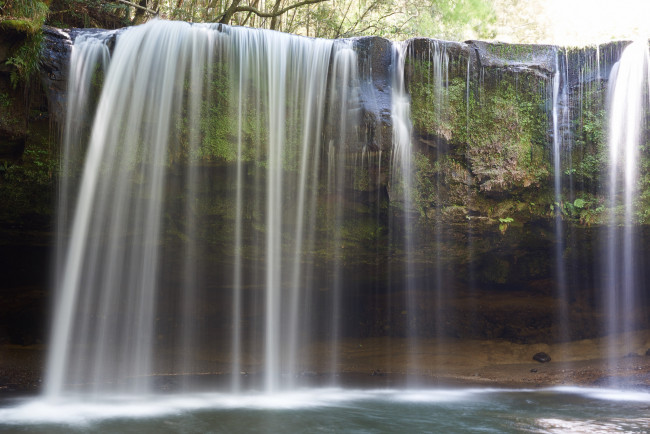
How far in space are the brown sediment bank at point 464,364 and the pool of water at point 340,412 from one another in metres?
0.93

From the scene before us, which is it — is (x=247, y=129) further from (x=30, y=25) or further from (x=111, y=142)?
(x=30, y=25)

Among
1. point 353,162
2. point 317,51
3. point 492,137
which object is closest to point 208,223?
point 353,162

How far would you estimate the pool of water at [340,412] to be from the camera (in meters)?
5.66

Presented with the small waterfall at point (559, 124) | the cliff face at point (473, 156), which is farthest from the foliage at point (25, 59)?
the small waterfall at point (559, 124)

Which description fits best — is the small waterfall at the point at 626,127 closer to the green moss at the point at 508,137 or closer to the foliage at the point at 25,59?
the green moss at the point at 508,137

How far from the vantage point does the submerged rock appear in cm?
1001

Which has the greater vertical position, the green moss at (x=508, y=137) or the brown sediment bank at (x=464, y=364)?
the green moss at (x=508, y=137)

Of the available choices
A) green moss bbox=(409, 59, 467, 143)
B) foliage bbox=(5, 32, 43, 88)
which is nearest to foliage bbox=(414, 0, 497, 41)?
green moss bbox=(409, 59, 467, 143)

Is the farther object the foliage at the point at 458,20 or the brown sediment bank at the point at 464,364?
the foliage at the point at 458,20

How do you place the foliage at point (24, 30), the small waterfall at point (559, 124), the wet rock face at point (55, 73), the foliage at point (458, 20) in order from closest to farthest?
the foliage at point (24, 30), the wet rock face at point (55, 73), the small waterfall at point (559, 124), the foliage at point (458, 20)

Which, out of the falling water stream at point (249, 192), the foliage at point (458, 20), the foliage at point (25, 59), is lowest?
the falling water stream at point (249, 192)

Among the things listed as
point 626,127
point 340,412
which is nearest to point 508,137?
point 626,127

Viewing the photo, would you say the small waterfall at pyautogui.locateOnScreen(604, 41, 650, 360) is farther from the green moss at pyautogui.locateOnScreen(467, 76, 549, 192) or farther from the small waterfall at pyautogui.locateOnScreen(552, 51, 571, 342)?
the green moss at pyautogui.locateOnScreen(467, 76, 549, 192)

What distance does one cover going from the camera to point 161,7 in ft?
45.3
